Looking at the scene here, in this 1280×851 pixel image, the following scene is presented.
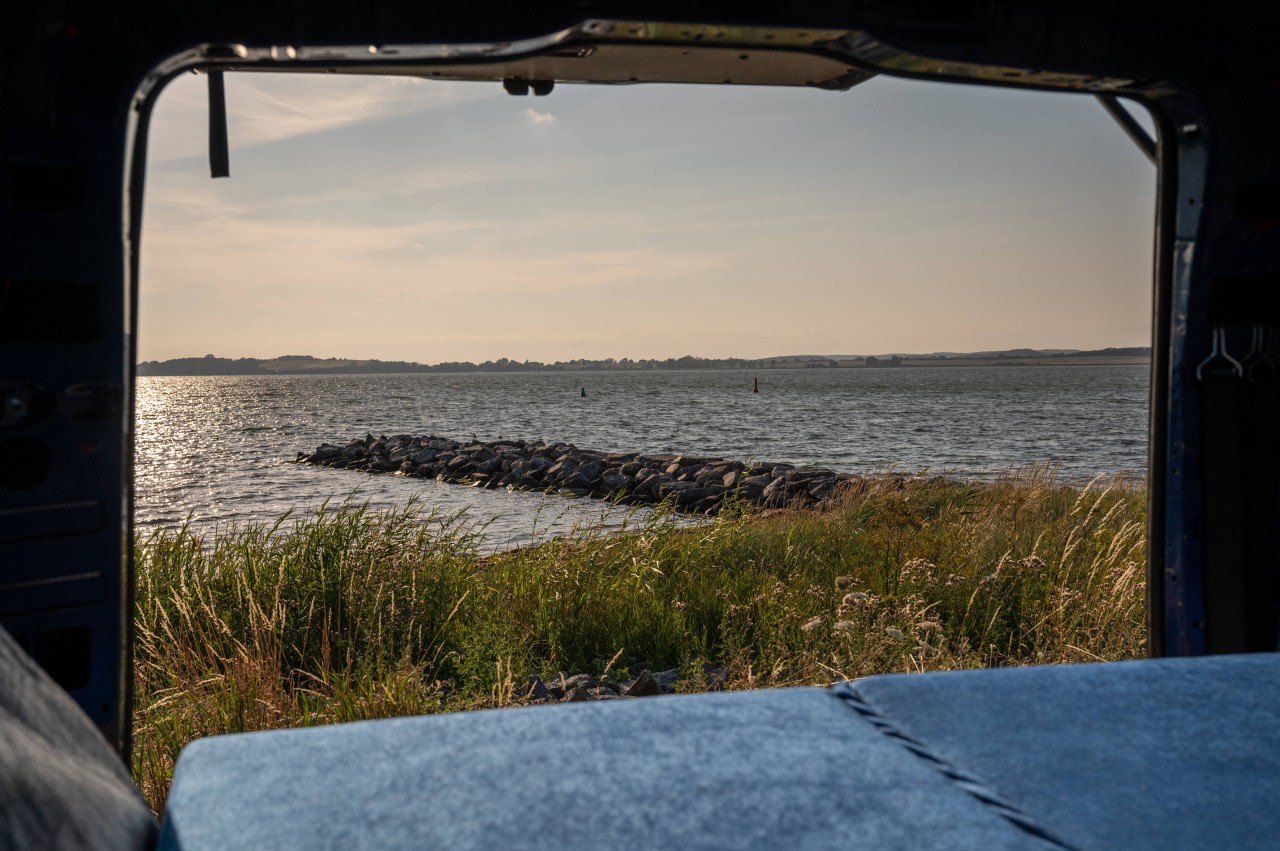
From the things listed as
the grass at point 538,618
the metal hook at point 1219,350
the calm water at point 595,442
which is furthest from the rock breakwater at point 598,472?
the metal hook at point 1219,350

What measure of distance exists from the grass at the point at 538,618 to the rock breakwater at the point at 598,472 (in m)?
7.11

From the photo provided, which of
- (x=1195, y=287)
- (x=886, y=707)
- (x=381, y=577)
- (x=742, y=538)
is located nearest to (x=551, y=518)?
(x=742, y=538)

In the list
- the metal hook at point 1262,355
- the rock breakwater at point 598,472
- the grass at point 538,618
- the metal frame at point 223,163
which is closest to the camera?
the metal frame at point 223,163

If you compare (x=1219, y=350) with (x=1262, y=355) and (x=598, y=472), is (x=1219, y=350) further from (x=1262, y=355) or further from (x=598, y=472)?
(x=598, y=472)

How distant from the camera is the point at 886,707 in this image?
1352 mm

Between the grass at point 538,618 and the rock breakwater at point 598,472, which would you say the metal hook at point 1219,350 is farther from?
the rock breakwater at point 598,472

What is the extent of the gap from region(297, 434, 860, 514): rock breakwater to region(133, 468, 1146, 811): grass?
7108 millimetres

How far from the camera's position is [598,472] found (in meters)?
21.2

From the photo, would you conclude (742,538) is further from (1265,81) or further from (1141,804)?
(1141,804)

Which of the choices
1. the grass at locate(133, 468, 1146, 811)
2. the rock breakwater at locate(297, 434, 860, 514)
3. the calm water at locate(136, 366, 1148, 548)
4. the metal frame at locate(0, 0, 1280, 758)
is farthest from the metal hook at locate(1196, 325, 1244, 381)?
the rock breakwater at locate(297, 434, 860, 514)

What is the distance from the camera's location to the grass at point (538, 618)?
3902 millimetres

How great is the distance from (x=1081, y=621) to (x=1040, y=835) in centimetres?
454

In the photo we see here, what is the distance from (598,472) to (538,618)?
16090 millimetres

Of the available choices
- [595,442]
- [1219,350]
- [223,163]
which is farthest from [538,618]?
[595,442]
